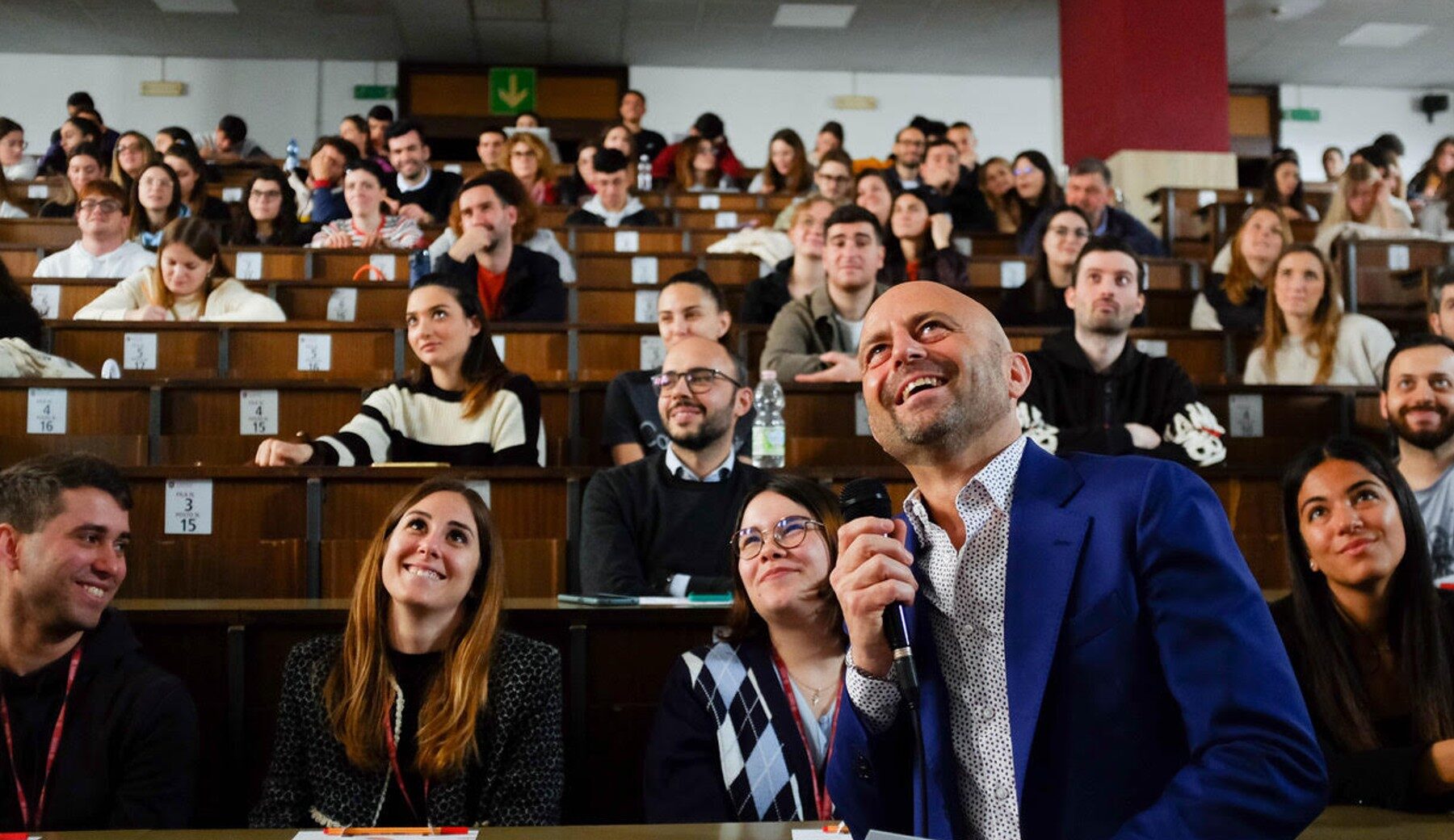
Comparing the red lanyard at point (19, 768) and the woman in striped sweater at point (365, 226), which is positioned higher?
the woman in striped sweater at point (365, 226)

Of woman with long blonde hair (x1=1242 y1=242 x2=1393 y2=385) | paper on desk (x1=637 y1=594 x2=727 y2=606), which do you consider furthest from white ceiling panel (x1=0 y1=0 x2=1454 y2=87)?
paper on desk (x1=637 y1=594 x2=727 y2=606)

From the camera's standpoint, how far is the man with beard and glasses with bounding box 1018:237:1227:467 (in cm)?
331

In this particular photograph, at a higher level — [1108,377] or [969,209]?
[969,209]

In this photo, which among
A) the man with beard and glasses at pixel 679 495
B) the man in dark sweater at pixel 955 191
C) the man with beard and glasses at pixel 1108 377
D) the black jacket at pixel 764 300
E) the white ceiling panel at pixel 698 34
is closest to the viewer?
the man with beard and glasses at pixel 679 495

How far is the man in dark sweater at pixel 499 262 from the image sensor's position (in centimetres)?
438

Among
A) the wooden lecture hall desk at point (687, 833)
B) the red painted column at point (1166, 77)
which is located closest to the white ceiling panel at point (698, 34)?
the red painted column at point (1166, 77)

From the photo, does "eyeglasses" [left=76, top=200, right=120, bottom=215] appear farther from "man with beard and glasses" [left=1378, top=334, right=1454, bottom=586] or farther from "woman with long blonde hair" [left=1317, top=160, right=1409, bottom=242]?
"woman with long blonde hair" [left=1317, top=160, right=1409, bottom=242]

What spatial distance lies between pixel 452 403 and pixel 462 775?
1.55 m

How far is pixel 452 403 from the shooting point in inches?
129

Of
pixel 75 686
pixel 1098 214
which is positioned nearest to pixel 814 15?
pixel 1098 214

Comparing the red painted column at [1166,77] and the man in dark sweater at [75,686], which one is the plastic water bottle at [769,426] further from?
the red painted column at [1166,77]

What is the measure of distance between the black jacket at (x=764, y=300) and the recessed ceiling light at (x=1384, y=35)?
319 inches

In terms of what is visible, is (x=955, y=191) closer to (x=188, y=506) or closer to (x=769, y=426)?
(x=769, y=426)

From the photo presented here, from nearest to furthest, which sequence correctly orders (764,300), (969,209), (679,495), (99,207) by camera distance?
(679,495) → (764,300) → (99,207) → (969,209)
